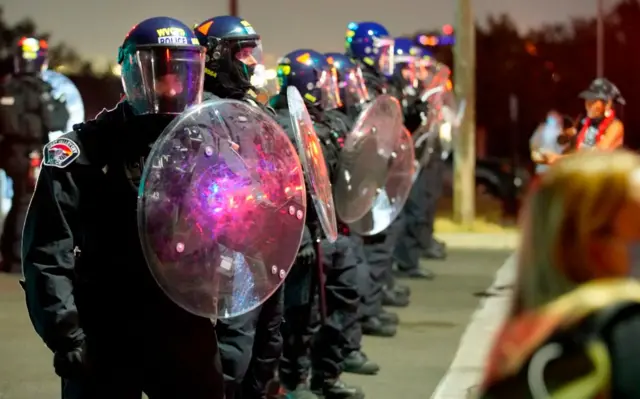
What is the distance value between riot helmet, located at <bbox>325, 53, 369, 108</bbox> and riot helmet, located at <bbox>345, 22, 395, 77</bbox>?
3.45ft

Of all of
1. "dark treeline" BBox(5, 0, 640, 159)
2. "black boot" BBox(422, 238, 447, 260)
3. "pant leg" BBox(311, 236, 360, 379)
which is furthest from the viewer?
"dark treeline" BBox(5, 0, 640, 159)

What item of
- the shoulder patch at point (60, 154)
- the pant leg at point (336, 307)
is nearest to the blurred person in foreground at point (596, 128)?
the pant leg at point (336, 307)

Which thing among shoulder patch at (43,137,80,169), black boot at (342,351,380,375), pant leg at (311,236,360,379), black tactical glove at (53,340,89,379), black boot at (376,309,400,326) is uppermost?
shoulder patch at (43,137,80,169)

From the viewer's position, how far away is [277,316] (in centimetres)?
554

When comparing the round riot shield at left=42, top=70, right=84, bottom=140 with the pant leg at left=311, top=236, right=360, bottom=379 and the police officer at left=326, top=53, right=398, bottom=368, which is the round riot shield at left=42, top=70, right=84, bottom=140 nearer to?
the police officer at left=326, top=53, right=398, bottom=368

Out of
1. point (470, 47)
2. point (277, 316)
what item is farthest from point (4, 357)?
point (470, 47)

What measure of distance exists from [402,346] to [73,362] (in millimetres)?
4844

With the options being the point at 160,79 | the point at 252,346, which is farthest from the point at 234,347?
the point at 160,79

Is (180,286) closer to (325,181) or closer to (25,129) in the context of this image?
(325,181)

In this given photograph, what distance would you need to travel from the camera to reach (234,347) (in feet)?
16.5

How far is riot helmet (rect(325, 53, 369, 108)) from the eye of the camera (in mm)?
7656

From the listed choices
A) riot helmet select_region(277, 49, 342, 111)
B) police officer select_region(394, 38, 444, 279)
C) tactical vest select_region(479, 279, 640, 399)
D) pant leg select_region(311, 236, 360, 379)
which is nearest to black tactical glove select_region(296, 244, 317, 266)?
pant leg select_region(311, 236, 360, 379)

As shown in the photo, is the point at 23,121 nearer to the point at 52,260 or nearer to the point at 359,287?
the point at 359,287

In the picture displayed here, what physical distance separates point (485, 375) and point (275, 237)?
2.27 m
